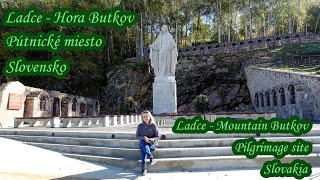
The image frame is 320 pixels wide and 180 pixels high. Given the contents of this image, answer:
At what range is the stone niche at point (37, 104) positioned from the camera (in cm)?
2195

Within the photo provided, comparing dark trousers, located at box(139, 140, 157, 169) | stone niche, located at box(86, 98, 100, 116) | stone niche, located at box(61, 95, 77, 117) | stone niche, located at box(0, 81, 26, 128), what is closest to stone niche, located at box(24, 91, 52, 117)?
stone niche, located at box(0, 81, 26, 128)

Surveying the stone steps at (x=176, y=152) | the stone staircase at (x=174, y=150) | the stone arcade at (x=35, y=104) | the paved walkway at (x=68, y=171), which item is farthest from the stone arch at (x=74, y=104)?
the stone steps at (x=176, y=152)

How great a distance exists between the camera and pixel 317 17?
44.5 m

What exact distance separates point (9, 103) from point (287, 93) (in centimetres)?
1895

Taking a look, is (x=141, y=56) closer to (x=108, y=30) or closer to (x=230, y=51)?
(x=108, y=30)

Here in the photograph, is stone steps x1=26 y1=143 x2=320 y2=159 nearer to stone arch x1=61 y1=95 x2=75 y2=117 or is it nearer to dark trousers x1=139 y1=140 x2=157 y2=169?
dark trousers x1=139 y1=140 x2=157 y2=169

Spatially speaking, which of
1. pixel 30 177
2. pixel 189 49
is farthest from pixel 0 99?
pixel 189 49

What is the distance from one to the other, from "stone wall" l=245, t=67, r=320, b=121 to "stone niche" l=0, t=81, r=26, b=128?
60.7ft

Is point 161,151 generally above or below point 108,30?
below

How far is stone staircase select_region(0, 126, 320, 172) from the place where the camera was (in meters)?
6.75

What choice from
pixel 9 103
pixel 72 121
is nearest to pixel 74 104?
pixel 9 103

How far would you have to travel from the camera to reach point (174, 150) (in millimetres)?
7074

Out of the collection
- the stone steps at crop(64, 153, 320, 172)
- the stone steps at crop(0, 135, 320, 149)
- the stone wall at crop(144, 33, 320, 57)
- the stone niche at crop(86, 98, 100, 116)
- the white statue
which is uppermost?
the stone wall at crop(144, 33, 320, 57)

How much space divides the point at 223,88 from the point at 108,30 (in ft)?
65.2
